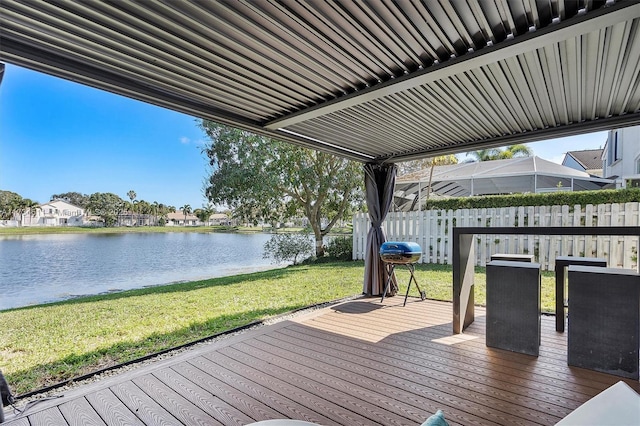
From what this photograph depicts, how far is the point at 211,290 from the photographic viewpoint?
20.0ft

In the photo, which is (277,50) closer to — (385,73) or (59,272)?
(385,73)

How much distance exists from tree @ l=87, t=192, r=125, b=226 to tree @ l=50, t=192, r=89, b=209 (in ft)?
0.40

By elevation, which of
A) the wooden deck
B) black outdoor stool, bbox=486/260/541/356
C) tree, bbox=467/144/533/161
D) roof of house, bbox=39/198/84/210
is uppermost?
tree, bbox=467/144/533/161

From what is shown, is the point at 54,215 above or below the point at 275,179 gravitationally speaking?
below

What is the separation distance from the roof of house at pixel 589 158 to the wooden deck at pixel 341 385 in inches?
704

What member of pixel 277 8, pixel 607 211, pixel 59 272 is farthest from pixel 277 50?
pixel 59 272

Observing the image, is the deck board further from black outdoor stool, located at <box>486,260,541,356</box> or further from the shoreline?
the shoreline

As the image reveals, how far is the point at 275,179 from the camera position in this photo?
314 inches

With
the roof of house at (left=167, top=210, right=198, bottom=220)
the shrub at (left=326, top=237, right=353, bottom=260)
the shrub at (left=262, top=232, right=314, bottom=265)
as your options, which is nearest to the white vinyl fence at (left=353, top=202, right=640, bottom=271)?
the shrub at (left=326, top=237, right=353, bottom=260)

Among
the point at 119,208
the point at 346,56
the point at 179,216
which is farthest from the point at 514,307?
the point at 179,216

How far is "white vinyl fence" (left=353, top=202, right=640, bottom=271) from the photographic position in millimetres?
5535

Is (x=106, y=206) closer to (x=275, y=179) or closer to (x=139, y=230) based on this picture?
(x=139, y=230)

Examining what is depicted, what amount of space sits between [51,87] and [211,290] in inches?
247

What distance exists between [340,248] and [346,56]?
7524 millimetres
